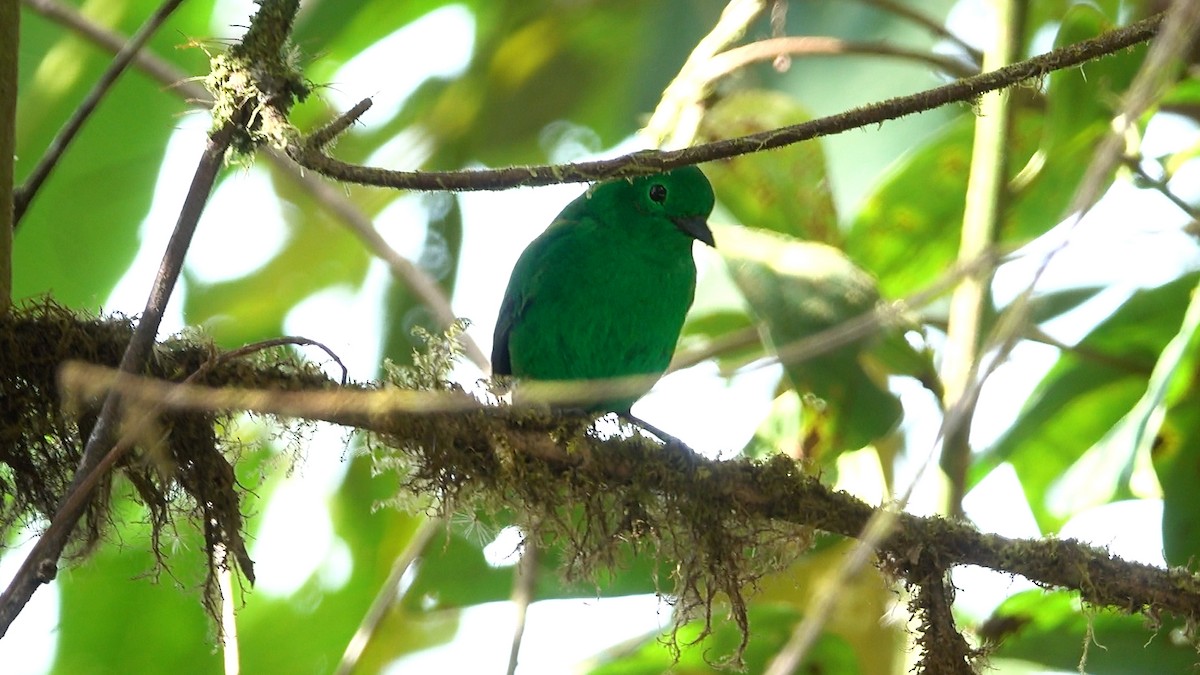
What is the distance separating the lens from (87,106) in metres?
2.09

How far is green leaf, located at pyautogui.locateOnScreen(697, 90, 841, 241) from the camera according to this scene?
10.5 feet

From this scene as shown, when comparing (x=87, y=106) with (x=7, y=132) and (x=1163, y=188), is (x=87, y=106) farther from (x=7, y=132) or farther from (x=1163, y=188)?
(x=1163, y=188)

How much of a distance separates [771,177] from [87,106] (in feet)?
5.89

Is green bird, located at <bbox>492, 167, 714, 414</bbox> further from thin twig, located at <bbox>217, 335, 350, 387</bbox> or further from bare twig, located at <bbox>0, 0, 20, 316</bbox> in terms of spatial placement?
bare twig, located at <bbox>0, 0, 20, 316</bbox>

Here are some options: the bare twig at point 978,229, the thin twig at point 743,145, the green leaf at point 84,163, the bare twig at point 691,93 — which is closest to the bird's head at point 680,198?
the bare twig at point 691,93

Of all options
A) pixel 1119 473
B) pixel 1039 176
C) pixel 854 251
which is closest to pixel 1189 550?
pixel 1119 473

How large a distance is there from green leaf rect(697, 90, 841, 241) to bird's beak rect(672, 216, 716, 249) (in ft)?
0.32

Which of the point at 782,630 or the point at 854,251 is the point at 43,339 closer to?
the point at 782,630

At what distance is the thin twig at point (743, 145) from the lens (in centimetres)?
173

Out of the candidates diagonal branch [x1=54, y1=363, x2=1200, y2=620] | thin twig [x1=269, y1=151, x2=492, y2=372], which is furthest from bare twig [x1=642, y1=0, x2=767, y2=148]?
diagonal branch [x1=54, y1=363, x2=1200, y2=620]

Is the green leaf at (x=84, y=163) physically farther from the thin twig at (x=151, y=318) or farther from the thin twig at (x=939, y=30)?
the thin twig at (x=939, y=30)

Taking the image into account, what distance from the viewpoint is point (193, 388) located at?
71.6 inches

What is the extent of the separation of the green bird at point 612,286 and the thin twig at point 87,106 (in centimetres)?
151

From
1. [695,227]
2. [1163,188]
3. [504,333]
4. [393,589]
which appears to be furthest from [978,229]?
[393,589]
